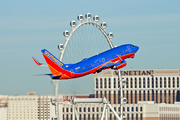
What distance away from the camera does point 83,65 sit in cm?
16388

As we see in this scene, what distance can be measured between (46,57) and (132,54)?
3031cm

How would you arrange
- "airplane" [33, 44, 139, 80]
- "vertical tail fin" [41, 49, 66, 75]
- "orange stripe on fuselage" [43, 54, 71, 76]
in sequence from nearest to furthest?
"airplane" [33, 44, 139, 80], "orange stripe on fuselage" [43, 54, 71, 76], "vertical tail fin" [41, 49, 66, 75]

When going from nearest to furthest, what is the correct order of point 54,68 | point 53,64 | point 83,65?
point 54,68, point 53,64, point 83,65

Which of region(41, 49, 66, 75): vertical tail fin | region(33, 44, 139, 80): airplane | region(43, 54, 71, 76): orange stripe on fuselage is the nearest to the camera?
region(33, 44, 139, 80): airplane

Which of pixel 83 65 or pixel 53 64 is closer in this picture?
pixel 53 64

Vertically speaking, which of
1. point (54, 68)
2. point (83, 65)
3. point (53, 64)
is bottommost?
point (54, 68)

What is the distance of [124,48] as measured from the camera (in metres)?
177

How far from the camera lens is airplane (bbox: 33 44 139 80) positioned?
162m

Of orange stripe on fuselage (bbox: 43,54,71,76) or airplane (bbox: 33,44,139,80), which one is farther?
orange stripe on fuselage (bbox: 43,54,71,76)

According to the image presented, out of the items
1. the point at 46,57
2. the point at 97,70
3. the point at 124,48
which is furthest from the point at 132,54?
the point at 46,57

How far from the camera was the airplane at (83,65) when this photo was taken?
531 feet

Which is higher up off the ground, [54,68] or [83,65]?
[83,65]

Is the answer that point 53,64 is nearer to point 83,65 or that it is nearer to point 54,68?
point 54,68

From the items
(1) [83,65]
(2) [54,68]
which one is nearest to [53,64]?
(2) [54,68]
